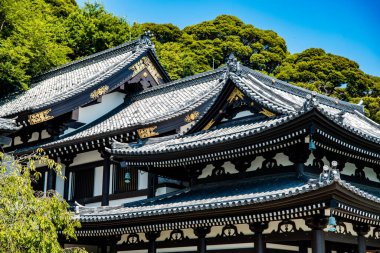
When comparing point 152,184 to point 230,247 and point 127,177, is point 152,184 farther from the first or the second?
point 230,247

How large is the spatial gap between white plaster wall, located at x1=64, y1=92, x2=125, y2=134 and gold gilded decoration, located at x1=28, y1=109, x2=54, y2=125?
1321mm

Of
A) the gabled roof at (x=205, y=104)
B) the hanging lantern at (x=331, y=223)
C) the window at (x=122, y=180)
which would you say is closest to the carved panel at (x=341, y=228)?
the hanging lantern at (x=331, y=223)

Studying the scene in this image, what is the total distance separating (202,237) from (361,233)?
175 inches

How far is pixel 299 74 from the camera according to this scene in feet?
172

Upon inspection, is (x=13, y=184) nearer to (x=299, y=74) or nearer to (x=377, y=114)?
(x=377, y=114)

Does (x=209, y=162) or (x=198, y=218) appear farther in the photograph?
(x=209, y=162)

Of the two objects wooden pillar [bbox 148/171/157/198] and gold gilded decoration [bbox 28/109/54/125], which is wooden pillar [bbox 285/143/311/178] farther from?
gold gilded decoration [bbox 28/109/54/125]

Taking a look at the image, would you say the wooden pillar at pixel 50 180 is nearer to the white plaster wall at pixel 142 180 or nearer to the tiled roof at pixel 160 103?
the tiled roof at pixel 160 103

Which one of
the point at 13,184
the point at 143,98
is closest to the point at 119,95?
the point at 143,98

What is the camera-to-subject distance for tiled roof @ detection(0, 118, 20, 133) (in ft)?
68.1

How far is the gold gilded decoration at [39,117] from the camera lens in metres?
21.3

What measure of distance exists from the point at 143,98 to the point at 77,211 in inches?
320

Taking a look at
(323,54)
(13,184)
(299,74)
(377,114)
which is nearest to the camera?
(13,184)

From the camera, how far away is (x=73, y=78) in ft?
86.7
